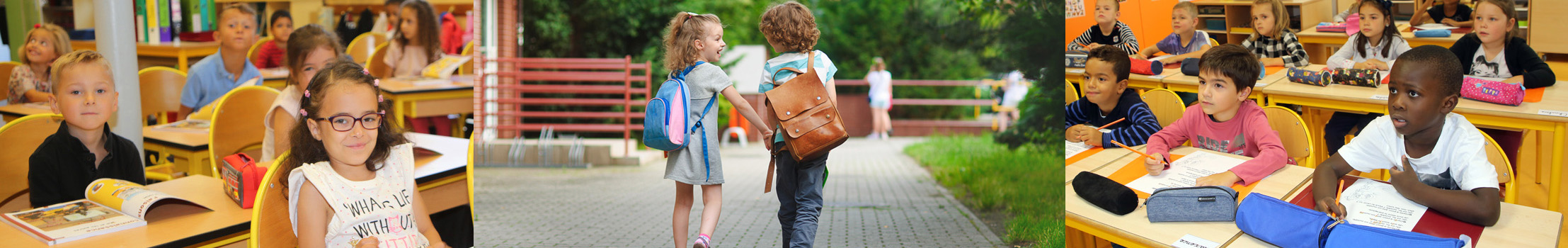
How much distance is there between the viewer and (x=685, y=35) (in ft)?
9.62

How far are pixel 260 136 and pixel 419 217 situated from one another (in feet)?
2.64

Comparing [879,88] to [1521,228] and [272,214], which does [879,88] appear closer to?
[1521,228]

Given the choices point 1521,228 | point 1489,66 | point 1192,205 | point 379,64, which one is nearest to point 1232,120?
point 1192,205

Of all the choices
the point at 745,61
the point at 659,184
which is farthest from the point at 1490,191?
the point at 745,61

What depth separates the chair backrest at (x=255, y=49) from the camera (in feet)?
10.6

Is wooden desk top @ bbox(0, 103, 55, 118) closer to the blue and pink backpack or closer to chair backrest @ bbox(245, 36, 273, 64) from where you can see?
chair backrest @ bbox(245, 36, 273, 64)

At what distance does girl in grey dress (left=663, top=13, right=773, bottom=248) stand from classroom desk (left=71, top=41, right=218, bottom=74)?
1.71m

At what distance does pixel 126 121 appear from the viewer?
297 cm

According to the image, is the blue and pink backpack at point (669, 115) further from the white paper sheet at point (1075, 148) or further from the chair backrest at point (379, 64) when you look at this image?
the white paper sheet at point (1075, 148)

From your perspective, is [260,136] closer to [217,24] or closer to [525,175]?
[217,24]

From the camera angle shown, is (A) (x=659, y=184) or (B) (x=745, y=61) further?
(B) (x=745, y=61)

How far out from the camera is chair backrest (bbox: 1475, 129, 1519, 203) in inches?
109

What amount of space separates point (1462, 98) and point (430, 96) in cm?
359

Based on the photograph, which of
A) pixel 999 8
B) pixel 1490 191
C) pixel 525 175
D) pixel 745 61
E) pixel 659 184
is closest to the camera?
pixel 1490 191
